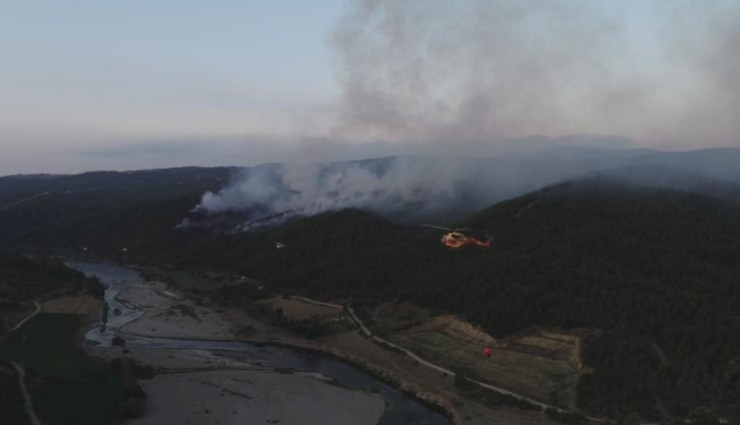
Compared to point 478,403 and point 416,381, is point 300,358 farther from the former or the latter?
point 478,403

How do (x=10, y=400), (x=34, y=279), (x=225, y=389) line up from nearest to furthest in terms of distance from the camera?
(x=10, y=400)
(x=225, y=389)
(x=34, y=279)

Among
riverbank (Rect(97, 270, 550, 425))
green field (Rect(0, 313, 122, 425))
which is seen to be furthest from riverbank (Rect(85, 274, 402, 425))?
green field (Rect(0, 313, 122, 425))

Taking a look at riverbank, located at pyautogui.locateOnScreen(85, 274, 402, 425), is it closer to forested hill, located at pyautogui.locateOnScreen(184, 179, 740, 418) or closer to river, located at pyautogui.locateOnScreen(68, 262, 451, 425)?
river, located at pyautogui.locateOnScreen(68, 262, 451, 425)

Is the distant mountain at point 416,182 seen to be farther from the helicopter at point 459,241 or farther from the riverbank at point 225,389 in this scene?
the riverbank at point 225,389

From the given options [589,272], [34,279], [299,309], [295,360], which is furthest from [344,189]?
[589,272]

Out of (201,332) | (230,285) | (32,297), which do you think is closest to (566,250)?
(201,332)

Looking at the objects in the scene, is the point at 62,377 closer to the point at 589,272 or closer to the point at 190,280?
the point at 589,272

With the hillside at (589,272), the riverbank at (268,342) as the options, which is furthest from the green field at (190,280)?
the riverbank at (268,342)

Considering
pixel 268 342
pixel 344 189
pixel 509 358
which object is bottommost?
pixel 268 342

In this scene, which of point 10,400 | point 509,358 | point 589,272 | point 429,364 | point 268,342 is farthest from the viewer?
point 268,342
